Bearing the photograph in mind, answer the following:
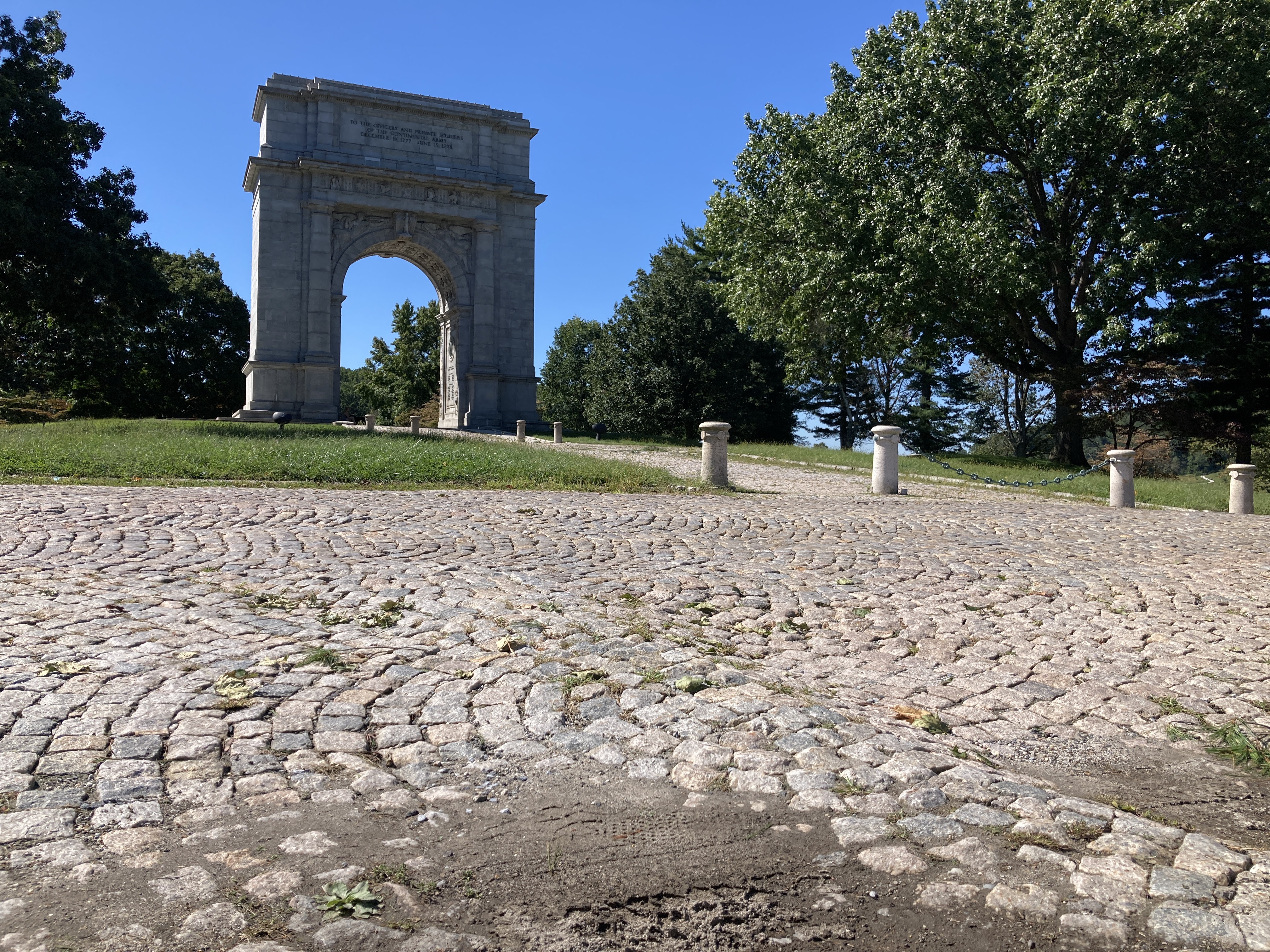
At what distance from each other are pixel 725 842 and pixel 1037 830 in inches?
41.6

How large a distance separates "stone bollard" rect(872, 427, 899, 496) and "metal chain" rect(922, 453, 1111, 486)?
289 cm

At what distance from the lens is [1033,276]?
21.7m

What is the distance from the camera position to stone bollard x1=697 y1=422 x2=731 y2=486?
1470cm

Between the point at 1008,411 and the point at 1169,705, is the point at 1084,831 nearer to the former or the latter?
the point at 1169,705

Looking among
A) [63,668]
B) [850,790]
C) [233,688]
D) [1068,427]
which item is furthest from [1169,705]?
[1068,427]

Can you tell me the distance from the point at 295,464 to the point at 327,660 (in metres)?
10.3

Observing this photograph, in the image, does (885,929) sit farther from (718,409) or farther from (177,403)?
(177,403)

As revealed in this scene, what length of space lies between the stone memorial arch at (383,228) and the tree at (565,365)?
87.9 ft

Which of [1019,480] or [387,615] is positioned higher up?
[1019,480]

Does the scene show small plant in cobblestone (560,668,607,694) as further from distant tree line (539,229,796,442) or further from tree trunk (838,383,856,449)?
tree trunk (838,383,856,449)

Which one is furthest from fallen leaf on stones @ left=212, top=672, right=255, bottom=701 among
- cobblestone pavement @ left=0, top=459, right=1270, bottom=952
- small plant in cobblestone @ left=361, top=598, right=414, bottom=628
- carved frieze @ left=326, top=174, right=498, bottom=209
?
carved frieze @ left=326, top=174, right=498, bottom=209

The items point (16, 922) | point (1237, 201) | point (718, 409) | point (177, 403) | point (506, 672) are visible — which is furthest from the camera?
point (177, 403)

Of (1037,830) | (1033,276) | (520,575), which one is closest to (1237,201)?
(1033,276)

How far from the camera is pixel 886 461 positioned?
15453 millimetres
